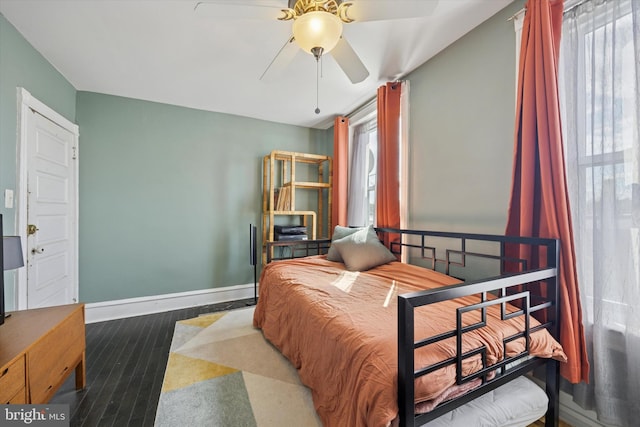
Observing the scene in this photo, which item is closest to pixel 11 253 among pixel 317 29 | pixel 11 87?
pixel 11 87

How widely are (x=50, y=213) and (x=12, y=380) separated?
180cm

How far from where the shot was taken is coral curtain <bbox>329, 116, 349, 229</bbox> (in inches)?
127

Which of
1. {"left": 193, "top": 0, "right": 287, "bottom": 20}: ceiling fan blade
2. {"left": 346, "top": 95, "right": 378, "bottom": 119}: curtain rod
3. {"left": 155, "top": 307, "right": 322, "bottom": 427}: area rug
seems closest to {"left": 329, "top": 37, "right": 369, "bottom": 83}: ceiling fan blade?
{"left": 193, "top": 0, "right": 287, "bottom": 20}: ceiling fan blade

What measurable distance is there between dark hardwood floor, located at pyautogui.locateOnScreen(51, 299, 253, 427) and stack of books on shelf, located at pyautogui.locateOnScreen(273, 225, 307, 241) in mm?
1330

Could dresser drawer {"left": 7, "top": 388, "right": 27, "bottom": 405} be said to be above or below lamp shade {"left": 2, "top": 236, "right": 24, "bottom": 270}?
below

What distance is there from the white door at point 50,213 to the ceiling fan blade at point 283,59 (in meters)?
1.88

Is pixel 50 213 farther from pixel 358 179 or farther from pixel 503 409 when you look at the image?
pixel 503 409

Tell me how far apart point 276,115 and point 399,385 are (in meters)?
3.22

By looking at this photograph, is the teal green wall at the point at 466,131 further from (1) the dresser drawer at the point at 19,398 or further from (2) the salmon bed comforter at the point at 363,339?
(1) the dresser drawer at the point at 19,398

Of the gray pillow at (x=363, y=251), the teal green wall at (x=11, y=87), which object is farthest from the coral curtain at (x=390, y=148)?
the teal green wall at (x=11, y=87)

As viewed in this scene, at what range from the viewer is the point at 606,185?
47.1 inches

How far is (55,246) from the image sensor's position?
229 centimetres

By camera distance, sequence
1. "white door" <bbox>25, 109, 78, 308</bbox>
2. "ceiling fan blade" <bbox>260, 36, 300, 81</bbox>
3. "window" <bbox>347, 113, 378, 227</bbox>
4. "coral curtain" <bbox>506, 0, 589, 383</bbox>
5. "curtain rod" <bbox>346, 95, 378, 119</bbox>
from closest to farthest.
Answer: "coral curtain" <bbox>506, 0, 589, 383</bbox>, "ceiling fan blade" <bbox>260, 36, 300, 81</bbox>, "white door" <bbox>25, 109, 78, 308</bbox>, "curtain rod" <bbox>346, 95, 378, 119</bbox>, "window" <bbox>347, 113, 378, 227</bbox>

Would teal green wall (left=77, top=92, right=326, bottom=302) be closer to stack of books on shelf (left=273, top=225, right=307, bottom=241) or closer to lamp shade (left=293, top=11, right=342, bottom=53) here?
stack of books on shelf (left=273, top=225, right=307, bottom=241)
